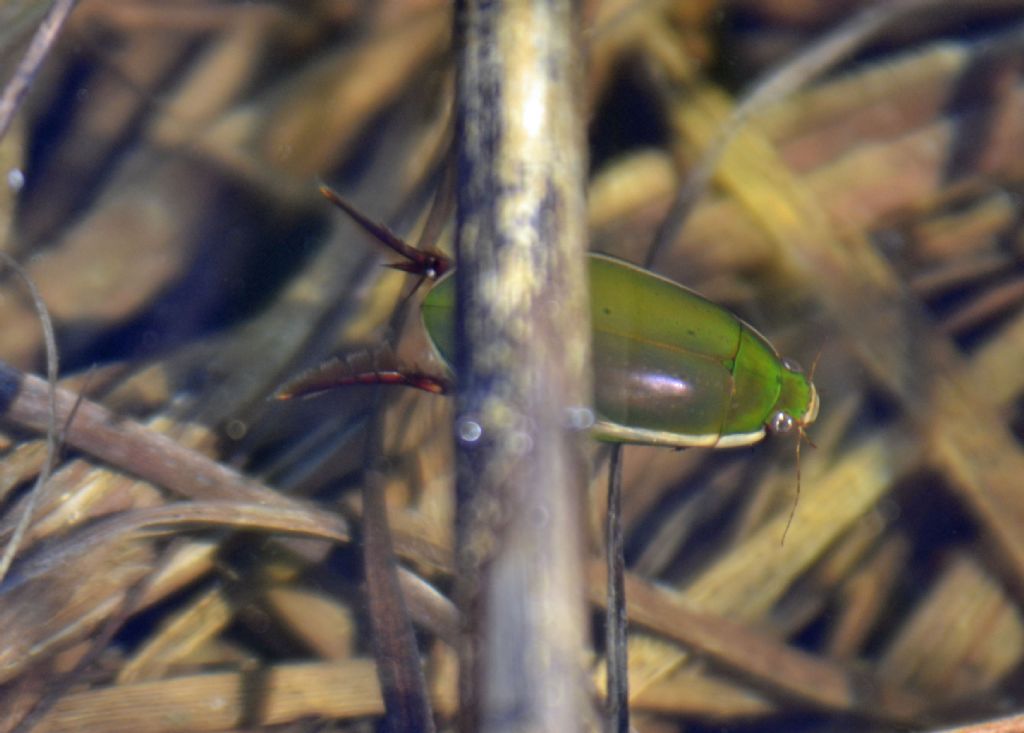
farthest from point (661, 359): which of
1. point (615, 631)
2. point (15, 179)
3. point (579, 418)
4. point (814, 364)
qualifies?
point (15, 179)

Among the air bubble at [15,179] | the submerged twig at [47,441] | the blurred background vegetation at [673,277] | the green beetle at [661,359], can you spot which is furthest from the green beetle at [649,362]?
the air bubble at [15,179]

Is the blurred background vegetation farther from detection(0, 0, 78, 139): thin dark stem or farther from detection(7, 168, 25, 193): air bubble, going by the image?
detection(0, 0, 78, 139): thin dark stem

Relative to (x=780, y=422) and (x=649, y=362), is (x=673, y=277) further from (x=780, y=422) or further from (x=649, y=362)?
(x=649, y=362)

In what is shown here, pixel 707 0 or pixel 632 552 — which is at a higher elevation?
pixel 707 0

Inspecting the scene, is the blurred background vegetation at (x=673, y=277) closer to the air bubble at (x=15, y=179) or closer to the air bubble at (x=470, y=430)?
the air bubble at (x=15, y=179)

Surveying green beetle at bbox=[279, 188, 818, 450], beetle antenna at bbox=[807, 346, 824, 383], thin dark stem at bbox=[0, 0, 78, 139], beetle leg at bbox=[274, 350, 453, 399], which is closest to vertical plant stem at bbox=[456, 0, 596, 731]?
green beetle at bbox=[279, 188, 818, 450]

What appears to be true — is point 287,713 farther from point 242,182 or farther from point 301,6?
point 301,6

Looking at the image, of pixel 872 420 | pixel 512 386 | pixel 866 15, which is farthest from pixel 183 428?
pixel 866 15
